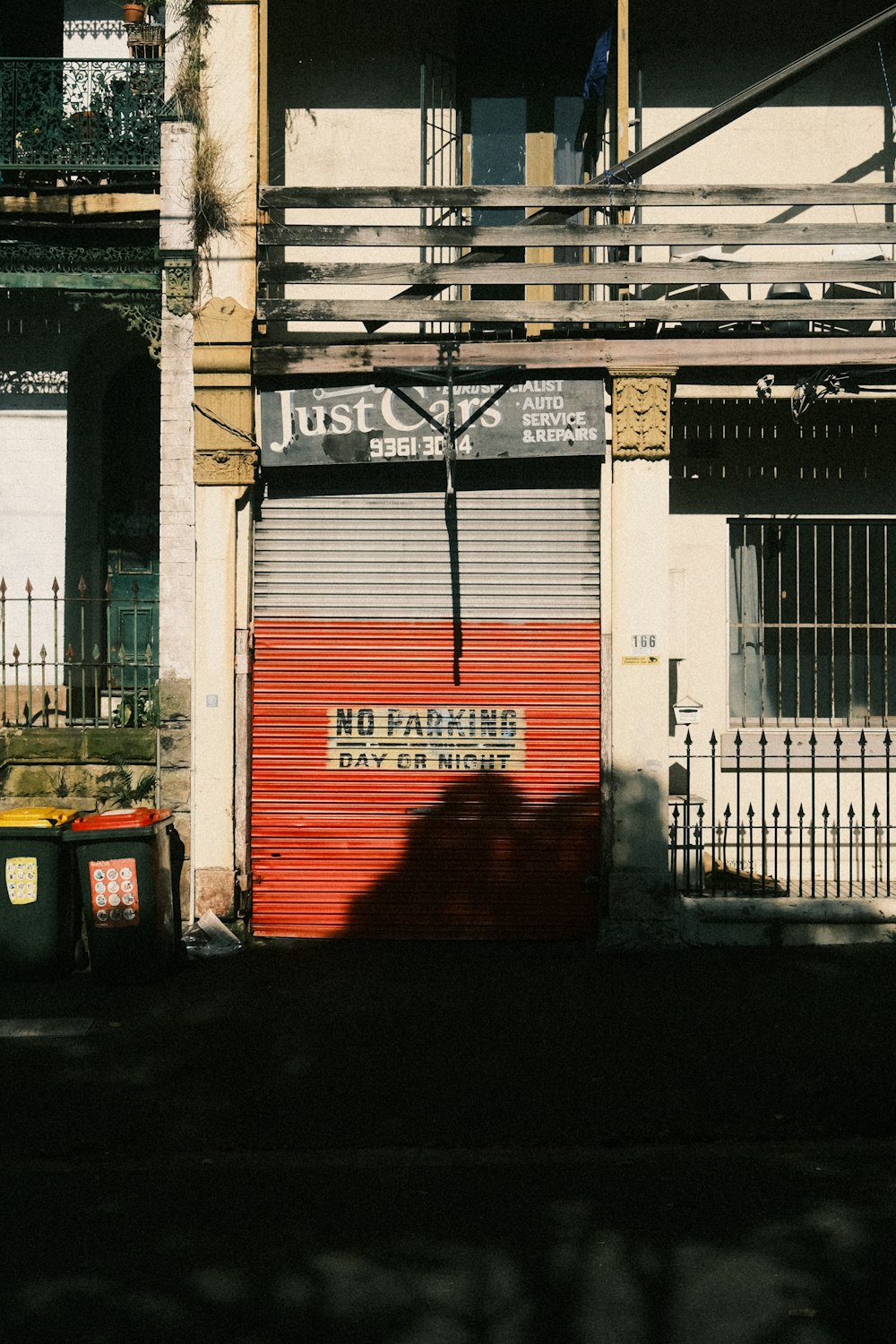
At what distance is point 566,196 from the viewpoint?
34.2 ft

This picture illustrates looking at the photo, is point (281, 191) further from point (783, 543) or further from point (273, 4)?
point (783, 543)

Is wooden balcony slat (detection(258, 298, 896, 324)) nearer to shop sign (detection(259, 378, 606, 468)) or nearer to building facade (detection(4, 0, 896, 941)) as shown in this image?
building facade (detection(4, 0, 896, 941))

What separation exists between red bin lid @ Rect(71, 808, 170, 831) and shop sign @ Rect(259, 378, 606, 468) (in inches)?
116

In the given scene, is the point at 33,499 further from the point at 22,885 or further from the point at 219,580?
the point at 22,885

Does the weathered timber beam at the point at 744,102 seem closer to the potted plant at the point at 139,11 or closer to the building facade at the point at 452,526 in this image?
the building facade at the point at 452,526

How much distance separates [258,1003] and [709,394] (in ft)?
20.0

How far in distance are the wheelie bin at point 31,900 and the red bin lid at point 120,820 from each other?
200mm

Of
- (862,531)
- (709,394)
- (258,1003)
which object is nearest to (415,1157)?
(258,1003)

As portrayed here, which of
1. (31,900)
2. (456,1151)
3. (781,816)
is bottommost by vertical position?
(456,1151)

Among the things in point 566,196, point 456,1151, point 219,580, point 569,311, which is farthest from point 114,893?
point 566,196

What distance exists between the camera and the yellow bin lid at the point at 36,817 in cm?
939

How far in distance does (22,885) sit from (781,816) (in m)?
6.50

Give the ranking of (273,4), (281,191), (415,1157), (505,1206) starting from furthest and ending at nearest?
1. (273,4)
2. (281,191)
3. (415,1157)
4. (505,1206)

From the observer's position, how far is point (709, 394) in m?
10.9
